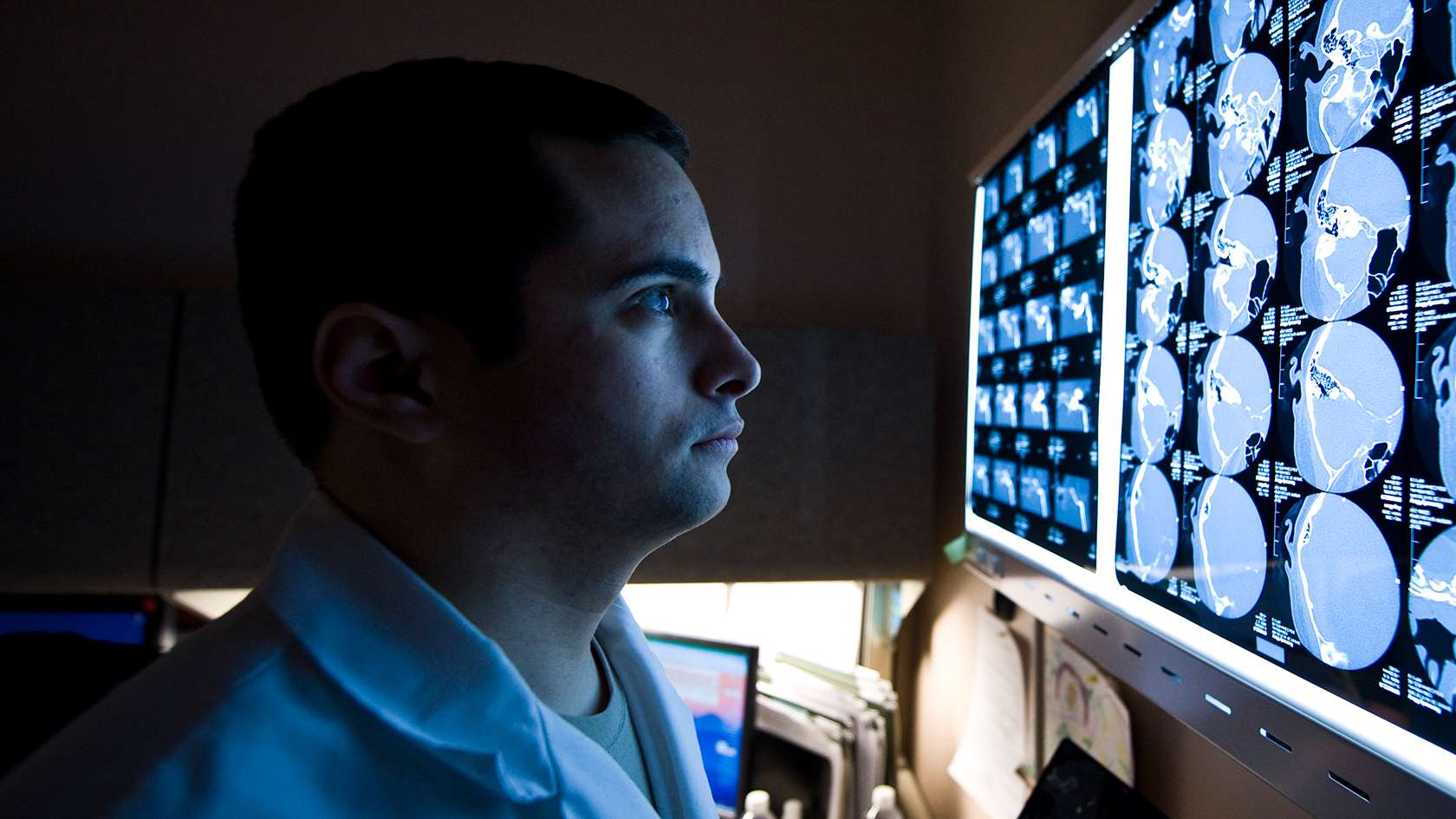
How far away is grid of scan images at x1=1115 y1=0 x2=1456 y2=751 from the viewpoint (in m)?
0.42

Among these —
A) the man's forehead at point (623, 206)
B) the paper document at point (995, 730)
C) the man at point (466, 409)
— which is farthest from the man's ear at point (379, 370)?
the paper document at point (995, 730)

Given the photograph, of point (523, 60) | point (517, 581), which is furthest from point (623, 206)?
point (523, 60)

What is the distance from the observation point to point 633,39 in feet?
5.85

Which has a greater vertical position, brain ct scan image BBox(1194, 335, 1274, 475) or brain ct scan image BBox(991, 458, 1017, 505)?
brain ct scan image BBox(1194, 335, 1274, 475)

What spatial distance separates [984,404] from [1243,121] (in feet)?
2.06

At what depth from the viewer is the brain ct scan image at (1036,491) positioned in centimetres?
91

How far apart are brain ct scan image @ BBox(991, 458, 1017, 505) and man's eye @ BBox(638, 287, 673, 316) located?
0.57 m

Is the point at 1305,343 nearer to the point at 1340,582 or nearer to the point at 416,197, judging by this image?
the point at 1340,582

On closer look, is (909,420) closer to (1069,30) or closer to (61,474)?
(1069,30)

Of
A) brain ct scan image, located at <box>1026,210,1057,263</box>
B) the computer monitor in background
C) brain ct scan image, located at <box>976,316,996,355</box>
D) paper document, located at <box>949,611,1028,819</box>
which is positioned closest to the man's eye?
brain ct scan image, located at <box>1026,210,1057,263</box>

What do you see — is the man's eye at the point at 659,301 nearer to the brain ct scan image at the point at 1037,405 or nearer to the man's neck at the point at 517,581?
the man's neck at the point at 517,581

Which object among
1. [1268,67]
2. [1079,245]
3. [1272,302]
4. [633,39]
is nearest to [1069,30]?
[1079,245]

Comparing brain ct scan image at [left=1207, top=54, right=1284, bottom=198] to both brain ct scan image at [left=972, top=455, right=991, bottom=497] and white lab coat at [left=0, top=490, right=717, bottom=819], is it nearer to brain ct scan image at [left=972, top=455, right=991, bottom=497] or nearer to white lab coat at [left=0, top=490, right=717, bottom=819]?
brain ct scan image at [left=972, top=455, right=991, bottom=497]

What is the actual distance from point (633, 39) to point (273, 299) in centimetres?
135
